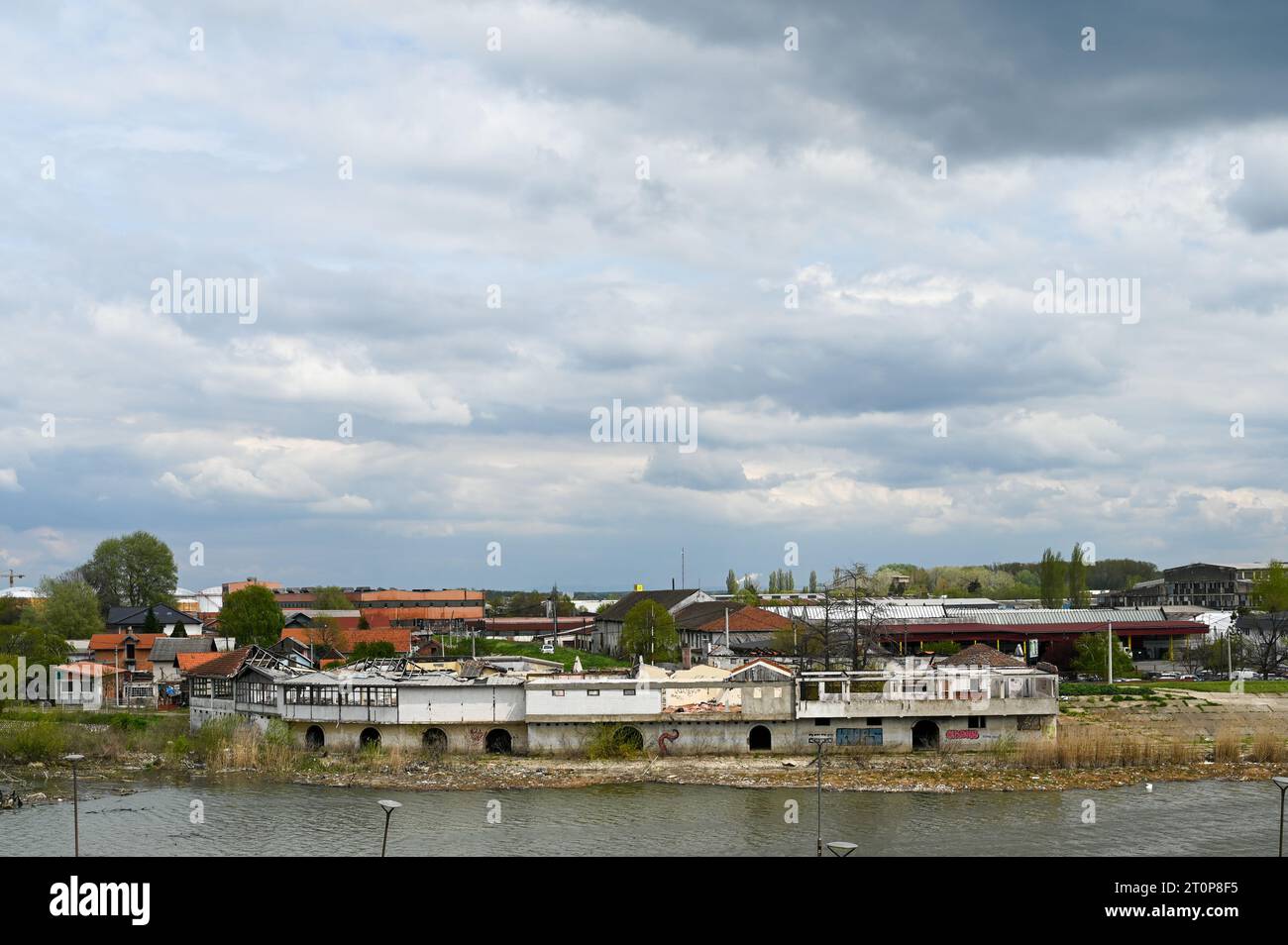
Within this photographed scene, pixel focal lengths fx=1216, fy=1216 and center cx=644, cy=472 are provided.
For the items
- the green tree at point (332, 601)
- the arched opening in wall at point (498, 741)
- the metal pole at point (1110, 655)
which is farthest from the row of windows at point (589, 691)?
the green tree at point (332, 601)

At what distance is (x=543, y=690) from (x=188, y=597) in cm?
10433

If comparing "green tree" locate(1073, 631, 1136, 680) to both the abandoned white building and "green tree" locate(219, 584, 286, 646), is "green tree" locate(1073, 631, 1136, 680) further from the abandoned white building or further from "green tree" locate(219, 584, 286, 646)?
"green tree" locate(219, 584, 286, 646)

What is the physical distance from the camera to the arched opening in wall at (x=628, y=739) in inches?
1838

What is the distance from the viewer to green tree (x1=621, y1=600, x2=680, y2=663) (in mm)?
80625

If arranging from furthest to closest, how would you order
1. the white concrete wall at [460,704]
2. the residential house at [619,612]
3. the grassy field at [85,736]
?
the residential house at [619,612] → the white concrete wall at [460,704] → the grassy field at [85,736]

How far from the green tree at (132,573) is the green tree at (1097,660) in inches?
3543

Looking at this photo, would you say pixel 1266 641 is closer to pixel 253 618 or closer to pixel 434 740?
pixel 434 740

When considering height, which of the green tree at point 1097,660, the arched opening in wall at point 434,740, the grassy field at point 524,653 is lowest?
the grassy field at point 524,653

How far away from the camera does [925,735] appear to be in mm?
48062

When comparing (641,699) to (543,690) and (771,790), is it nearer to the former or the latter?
(543,690)

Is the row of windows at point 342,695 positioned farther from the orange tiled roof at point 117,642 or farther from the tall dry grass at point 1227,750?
the orange tiled roof at point 117,642

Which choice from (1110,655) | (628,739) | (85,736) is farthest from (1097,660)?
(85,736)

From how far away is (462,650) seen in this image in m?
91.1


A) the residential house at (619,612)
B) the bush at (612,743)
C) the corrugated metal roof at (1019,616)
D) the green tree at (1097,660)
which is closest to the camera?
the bush at (612,743)
